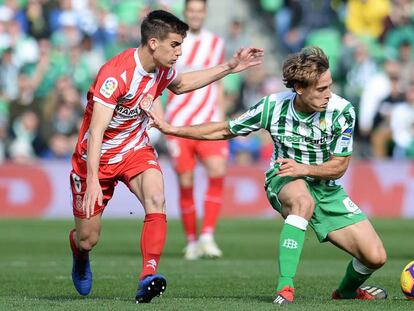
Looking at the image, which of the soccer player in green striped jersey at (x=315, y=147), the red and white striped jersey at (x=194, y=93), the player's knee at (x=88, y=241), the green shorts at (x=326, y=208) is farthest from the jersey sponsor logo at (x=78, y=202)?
the red and white striped jersey at (x=194, y=93)

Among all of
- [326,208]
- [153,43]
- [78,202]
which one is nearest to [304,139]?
[326,208]

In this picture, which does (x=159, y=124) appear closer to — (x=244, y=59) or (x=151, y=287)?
(x=244, y=59)

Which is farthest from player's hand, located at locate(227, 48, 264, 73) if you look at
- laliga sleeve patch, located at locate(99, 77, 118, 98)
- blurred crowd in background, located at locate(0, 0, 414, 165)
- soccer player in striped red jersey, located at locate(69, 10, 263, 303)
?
blurred crowd in background, located at locate(0, 0, 414, 165)

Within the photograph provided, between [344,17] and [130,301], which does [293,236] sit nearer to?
[130,301]

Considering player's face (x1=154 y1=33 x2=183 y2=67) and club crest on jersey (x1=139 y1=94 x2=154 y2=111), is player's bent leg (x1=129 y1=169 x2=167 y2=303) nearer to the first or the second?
club crest on jersey (x1=139 y1=94 x2=154 y2=111)

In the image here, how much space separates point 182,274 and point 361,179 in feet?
31.1

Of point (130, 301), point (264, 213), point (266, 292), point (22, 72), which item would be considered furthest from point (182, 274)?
point (22, 72)

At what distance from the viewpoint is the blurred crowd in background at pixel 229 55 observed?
21.5m

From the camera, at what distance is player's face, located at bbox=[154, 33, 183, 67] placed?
8.61 meters

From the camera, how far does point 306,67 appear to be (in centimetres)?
831

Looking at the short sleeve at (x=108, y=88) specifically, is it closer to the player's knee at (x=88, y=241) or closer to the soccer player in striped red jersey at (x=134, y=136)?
the soccer player in striped red jersey at (x=134, y=136)

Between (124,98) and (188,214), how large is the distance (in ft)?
17.2

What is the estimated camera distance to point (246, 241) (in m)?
16.0

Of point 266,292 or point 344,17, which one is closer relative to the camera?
point 266,292
